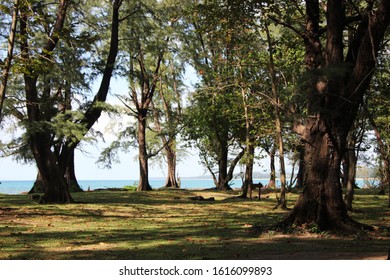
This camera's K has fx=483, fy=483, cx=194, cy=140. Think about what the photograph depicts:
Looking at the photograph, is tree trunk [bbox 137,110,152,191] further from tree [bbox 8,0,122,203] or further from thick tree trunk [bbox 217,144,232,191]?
tree [bbox 8,0,122,203]

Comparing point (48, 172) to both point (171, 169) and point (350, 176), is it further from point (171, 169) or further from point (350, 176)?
point (171, 169)

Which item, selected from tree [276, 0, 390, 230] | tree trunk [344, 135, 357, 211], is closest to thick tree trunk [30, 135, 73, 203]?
tree trunk [344, 135, 357, 211]

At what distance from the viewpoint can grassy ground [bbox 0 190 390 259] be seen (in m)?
9.55

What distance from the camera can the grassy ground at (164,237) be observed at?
9555mm

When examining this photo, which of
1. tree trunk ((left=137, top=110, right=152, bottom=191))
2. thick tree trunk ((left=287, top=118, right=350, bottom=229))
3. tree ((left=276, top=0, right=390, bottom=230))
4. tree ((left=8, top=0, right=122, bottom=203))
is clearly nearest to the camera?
tree ((left=276, top=0, right=390, bottom=230))

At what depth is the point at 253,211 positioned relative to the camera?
20031 millimetres

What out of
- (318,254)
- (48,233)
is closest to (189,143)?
(48,233)

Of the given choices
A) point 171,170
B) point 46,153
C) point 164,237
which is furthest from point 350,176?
point 171,170

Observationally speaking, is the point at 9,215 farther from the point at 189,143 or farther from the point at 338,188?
the point at 189,143

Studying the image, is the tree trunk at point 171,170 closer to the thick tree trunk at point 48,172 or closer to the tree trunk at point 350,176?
the thick tree trunk at point 48,172

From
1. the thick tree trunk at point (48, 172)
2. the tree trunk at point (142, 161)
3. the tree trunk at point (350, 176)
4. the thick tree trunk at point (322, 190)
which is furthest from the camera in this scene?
the tree trunk at point (142, 161)

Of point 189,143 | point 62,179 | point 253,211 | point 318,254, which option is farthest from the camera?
point 189,143

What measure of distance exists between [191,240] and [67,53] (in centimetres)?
1444

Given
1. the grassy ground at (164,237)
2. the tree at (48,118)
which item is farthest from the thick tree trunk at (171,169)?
the grassy ground at (164,237)
